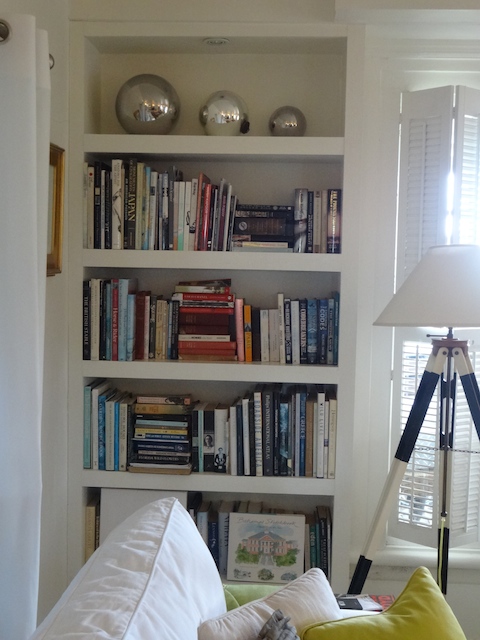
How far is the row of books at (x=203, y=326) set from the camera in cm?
248

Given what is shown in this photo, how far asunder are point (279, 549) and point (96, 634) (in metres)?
1.64

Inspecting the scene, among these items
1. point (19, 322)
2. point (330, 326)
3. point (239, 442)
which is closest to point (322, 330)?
point (330, 326)

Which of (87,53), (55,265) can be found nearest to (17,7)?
(87,53)

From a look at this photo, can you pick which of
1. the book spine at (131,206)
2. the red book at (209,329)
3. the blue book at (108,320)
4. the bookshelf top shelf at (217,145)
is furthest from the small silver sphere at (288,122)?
the blue book at (108,320)

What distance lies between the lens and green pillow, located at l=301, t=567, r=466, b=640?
124 cm

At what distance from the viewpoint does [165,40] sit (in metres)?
2.46

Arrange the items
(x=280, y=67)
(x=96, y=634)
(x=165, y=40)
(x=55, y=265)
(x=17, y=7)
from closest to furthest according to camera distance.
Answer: (x=96, y=634) → (x=17, y=7) → (x=55, y=265) → (x=165, y=40) → (x=280, y=67)

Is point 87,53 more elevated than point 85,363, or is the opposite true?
point 87,53

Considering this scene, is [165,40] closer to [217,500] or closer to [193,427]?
[193,427]

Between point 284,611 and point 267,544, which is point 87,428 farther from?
point 284,611

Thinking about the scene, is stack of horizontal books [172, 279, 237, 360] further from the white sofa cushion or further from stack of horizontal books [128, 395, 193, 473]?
the white sofa cushion

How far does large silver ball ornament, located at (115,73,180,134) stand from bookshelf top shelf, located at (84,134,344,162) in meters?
0.06

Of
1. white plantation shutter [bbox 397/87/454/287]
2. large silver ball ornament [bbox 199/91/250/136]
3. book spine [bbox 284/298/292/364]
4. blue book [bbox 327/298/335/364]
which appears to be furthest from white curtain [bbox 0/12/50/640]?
white plantation shutter [bbox 397/87/454/287]

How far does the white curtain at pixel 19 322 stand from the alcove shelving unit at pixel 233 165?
2.31 ft
